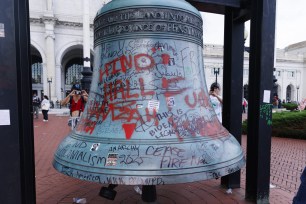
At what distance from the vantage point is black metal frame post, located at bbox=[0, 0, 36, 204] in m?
2.02

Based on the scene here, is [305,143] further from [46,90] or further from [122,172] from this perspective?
[46,90]

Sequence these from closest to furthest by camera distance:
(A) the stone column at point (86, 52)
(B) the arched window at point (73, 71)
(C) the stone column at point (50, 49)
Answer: (A) the stone column at point (86, 52) → (C) the stone column at point (50, 49) → (B) the arched window at point (73, 71)

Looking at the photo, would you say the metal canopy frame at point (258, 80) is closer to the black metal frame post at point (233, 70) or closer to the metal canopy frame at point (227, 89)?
the metal canopy frame at point (227, 89)

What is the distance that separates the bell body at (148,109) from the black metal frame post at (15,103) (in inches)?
23.3

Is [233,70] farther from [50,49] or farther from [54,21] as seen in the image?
[54,21]

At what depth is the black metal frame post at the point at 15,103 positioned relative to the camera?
202cm

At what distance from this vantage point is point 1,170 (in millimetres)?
2088

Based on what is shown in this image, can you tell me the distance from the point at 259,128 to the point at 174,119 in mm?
1904

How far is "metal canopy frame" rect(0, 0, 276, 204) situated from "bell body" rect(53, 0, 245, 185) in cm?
63

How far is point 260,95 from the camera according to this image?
3.19 meters

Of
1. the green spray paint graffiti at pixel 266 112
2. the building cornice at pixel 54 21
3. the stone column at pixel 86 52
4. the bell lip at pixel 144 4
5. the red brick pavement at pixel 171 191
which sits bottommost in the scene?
the red brick pavement at pixel 171 191

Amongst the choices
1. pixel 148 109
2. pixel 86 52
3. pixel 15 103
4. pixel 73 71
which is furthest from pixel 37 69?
pixel 148 109

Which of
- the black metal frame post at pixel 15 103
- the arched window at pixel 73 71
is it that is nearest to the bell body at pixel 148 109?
the black metal frame post at pixel 15 103

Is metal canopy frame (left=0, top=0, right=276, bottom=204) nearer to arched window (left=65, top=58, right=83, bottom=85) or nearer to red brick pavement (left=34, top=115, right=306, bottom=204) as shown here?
red brick pavement (left=34, top=115, right=306, bottom=204)
